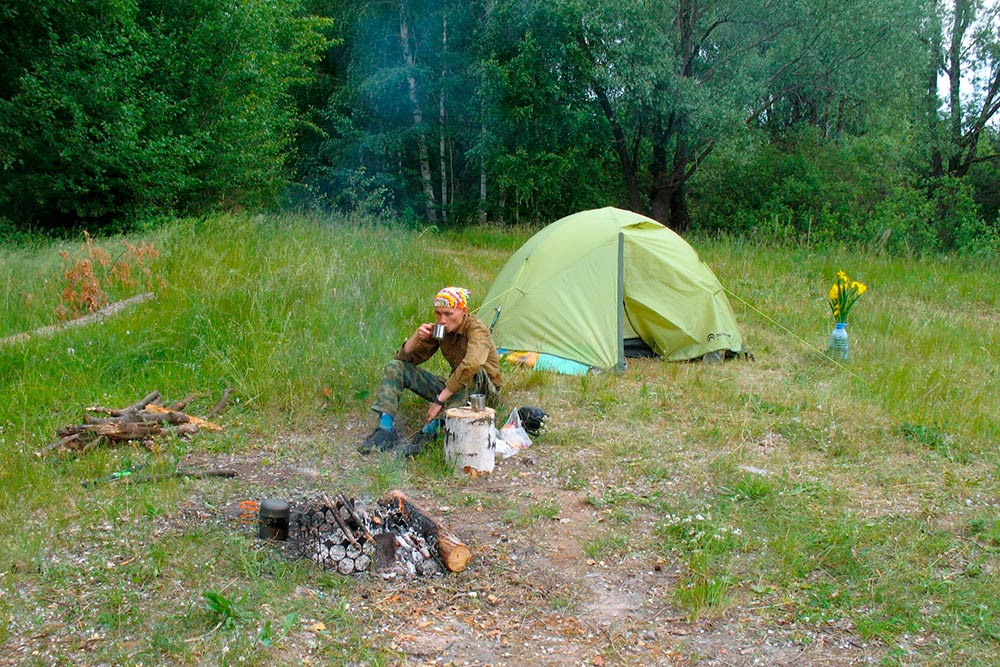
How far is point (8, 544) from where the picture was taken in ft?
12.3

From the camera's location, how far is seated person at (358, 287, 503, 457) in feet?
17.2

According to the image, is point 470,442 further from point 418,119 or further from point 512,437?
point 418,119

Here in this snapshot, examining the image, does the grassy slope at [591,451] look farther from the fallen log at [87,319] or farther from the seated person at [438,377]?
the seated person at [438,377]

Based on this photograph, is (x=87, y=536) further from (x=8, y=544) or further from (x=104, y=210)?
(x=104, y=210)

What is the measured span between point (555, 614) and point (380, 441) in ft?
6.67

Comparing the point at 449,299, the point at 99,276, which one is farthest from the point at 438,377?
the point at 99,276

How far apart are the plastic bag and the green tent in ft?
5.48

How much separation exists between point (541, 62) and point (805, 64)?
4.83 m

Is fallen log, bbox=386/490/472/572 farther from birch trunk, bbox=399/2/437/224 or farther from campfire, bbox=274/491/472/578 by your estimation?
birch trunk, bbox=399/2/437/224

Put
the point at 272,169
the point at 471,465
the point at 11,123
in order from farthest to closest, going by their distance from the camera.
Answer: the point at 272,169 → the point at 11,123 → the point at 471,465

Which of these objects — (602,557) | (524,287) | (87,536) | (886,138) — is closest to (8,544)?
(87,536)

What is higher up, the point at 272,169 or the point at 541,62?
the point at 541,62

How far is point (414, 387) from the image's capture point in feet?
18.1

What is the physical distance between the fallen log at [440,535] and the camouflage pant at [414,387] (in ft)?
4.46
